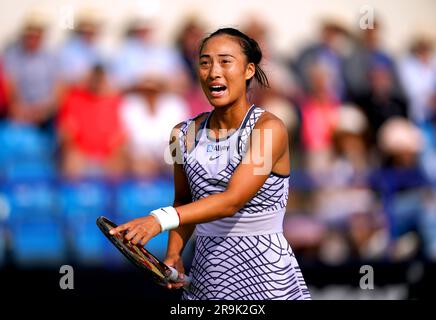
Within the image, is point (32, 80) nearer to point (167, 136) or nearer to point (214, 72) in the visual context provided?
point (167, 136)

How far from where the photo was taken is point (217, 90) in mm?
4250

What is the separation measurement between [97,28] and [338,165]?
292cm

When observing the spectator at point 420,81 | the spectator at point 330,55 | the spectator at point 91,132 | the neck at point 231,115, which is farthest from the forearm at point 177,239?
the spectator at point 420,81

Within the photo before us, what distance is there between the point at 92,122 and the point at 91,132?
Answer: 102 mm

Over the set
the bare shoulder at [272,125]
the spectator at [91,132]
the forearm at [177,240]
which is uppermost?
the spectator at [91,132]

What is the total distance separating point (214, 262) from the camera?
4281 mm

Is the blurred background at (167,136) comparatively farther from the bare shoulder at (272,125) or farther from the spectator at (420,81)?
the bare shoulder at (272,125)

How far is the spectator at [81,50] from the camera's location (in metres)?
8.93

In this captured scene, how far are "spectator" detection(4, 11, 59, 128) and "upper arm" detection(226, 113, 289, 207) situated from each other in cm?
505

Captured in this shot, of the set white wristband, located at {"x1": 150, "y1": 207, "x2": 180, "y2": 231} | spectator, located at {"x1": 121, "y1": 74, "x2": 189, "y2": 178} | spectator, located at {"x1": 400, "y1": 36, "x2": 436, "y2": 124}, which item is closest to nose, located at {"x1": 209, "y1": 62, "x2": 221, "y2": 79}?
white wristband, located at {"x1": 150, "y1": 207, "x2": 180, "y2": 231}

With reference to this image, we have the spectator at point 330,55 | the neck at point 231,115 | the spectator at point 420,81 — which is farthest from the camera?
the spectator at point 420,81

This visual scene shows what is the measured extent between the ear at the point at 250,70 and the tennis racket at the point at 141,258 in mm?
1016
